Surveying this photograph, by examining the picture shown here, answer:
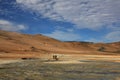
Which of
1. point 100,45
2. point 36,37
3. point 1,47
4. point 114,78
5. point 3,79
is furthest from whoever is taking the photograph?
point 100,45

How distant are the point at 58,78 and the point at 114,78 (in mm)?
4960

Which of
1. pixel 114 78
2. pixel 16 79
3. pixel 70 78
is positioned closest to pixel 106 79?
pixel 114 78

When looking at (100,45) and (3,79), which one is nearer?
(3,79)

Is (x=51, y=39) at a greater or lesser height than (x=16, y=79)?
greater

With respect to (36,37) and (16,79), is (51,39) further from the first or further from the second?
(16,79)

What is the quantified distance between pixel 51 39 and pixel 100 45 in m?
28.3

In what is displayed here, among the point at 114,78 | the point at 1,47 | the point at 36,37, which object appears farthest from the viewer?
the point at 36,37

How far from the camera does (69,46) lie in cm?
12144

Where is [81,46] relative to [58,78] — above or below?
above

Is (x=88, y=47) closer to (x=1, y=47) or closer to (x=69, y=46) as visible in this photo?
(x=69, y=46)

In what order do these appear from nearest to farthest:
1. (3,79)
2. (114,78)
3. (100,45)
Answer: (3,79) < (114,78) < (100,45)

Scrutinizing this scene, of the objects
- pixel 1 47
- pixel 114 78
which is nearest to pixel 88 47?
pixel 1 47

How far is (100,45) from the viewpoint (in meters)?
135

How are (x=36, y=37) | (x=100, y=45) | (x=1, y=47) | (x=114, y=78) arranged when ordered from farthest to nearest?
1. (x=100, y=45)
2. (x=36, y=37)
3. (x=1, y=47)
4. (x=114, y=78)
